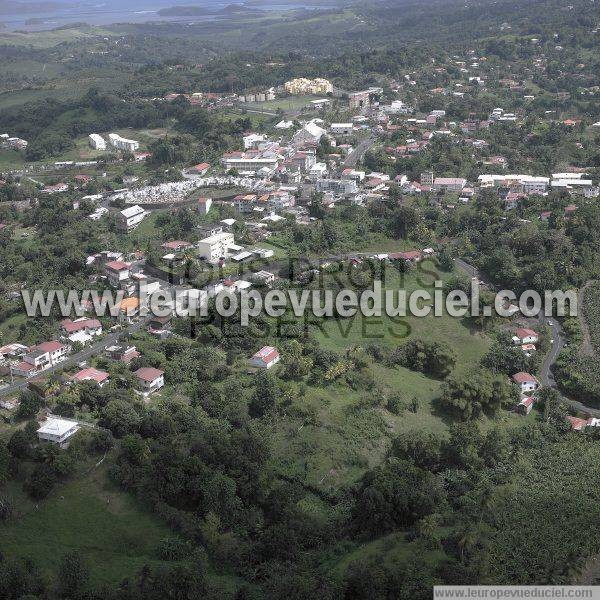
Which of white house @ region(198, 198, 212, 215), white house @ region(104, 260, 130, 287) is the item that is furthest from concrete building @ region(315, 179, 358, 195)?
white house @ region(104, 260, 130, 287)

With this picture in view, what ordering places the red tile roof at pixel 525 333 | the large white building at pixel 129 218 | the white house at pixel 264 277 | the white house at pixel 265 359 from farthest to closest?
the large white building at pixel 129 218 < the white house at pixel 264 277 < the red tile roof at pixel 525 333 < the white house at pixel 265 359

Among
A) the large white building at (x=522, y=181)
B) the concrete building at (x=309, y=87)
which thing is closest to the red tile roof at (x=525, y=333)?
the large white building at (x=522, y=181)

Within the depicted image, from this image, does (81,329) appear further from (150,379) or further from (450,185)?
(450,185)

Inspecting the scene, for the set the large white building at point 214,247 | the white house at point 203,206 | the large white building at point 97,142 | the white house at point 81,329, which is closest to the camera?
the white house at point 81,329

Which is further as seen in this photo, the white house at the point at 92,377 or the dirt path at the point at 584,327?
the dirt path at the point at 584,327

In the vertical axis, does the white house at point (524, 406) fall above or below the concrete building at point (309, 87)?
below

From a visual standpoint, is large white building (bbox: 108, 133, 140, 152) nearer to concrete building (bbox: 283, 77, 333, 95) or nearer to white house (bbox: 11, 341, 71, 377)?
concrete building (bbox: 283, 77, 333, 95)

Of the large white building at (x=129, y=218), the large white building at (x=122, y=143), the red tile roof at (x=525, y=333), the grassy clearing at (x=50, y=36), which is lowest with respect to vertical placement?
the red tile roof at (x=525, y=333)

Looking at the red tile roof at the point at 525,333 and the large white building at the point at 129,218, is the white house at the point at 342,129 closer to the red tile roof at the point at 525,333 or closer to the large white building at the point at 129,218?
the large white building at the point at 129,218
